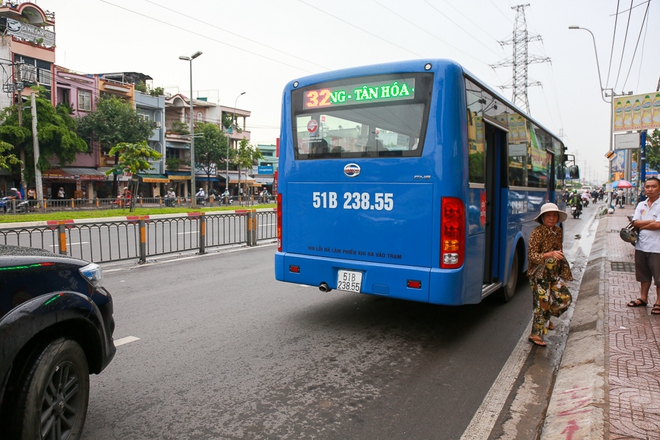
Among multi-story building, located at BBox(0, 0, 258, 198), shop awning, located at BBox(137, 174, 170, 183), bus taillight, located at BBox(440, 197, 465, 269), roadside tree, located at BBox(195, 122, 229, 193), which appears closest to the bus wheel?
bus taillight, located at BBox(440, 197, 465, 269)

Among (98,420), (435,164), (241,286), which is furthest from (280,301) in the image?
(98,420)

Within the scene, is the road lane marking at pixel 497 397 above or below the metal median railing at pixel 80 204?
below

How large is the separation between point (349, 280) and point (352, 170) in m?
1.24

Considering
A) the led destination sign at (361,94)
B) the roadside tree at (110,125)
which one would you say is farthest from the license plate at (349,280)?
the roadside tree at (110,125)

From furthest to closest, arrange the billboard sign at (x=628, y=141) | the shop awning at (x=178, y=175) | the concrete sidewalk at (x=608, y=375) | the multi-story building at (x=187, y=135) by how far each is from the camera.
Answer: the multi-story building at (x=187, y=135), the shop awning at (x=178, y=175), the billboard sign at (x=628, y=141), the concrete sidewalk at (x=608, y=375)

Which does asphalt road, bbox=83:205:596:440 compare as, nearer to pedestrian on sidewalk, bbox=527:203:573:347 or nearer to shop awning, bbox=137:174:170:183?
pedestrian on sidewalk, bbox=527:203:573:347

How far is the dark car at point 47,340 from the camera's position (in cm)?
245

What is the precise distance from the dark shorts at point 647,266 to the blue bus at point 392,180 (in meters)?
1.63

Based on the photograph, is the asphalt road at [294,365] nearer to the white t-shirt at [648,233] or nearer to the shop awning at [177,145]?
the white t-shirt at [648,233]

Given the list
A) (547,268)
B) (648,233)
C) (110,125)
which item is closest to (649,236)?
(648,233)

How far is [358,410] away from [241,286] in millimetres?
4818

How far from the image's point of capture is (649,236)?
5.98 m

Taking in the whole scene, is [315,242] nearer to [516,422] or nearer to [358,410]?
[358,410]

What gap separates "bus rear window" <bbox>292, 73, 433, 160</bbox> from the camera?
5137 mm
